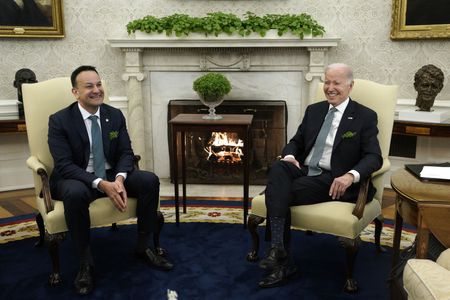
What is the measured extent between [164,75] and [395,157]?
2571 mm

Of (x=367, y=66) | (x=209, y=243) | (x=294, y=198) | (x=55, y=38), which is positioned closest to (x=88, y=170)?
(x=209, y=243)

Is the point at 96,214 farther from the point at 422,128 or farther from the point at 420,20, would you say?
the point at 420,20

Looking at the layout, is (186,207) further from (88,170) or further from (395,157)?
(395,157)

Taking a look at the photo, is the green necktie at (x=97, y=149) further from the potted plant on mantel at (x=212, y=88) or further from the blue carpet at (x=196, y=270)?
the potted plant on mantel at (x=212, y=88)

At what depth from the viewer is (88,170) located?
312 cm

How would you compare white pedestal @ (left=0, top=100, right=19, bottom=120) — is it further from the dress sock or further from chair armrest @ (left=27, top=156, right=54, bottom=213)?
the dress sock

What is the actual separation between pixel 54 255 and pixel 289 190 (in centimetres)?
148

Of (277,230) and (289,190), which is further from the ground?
(289,190)

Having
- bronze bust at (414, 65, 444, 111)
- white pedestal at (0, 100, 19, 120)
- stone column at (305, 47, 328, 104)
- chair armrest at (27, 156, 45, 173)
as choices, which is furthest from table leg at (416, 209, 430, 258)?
white pedestal at (0, 100, 19, 120)

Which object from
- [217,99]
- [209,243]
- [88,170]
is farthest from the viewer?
[217,99]

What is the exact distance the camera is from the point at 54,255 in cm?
Result: 288

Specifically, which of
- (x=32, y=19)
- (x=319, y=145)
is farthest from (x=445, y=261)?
(x=32, y=19)

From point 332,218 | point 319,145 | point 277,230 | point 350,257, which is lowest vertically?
point 350,257

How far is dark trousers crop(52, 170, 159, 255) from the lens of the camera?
2785 mm
